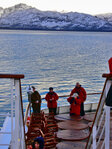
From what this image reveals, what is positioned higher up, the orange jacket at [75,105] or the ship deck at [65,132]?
the orange jacket at [75,105]

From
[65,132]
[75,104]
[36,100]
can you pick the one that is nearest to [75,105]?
[75,104]

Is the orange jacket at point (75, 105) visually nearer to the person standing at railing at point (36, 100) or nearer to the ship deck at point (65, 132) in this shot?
the ship deck at point (65, 132)

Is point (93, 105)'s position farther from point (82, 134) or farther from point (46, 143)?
point (46, 143)

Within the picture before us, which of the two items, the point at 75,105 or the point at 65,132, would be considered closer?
the point at 65,132

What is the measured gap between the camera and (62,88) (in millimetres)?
35094

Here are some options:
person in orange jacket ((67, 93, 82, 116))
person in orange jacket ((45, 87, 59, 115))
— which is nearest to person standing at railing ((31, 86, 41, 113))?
person in orange jacket ((45, 87, 59, 115))

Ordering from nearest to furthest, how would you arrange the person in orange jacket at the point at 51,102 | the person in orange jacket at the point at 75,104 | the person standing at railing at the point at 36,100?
1. the person in orange jacket at the point at 75,104
2. the person in orange jacket at the point at 51,102
3. the person standing at railing at the point at 36,100

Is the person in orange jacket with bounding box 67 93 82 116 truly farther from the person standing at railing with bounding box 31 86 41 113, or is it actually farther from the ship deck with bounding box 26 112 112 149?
the person standing at railing with bounding box 31 86 41 113

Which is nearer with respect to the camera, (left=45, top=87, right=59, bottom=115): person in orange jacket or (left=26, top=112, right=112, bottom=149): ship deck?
(left=26, top=112, right=112, bottom=149): ship deck

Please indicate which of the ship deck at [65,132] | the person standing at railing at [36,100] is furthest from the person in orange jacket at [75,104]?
the person standing at railing at [36,100]

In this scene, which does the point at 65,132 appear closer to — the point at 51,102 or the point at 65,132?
the point at 65,132

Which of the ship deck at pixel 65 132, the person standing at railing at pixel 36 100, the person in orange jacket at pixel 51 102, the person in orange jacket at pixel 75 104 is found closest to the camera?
the ship deck at pixel 65 132

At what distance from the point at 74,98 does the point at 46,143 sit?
156 inches

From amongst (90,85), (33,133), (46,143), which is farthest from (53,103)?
(90,85)
